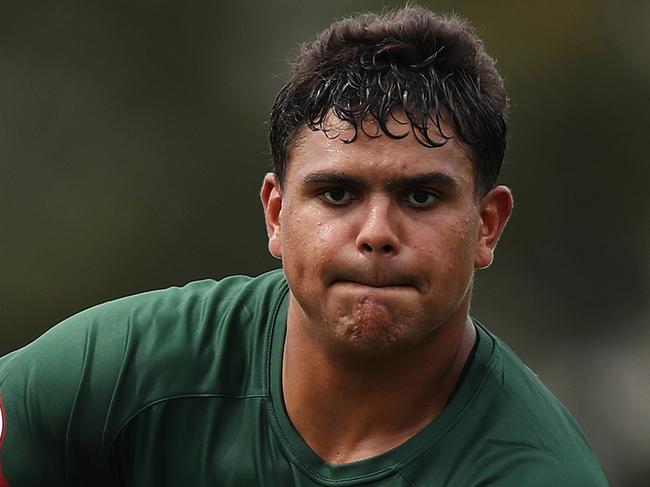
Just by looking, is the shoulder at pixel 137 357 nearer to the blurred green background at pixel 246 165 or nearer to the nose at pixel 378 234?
the nose at pixel 378 234

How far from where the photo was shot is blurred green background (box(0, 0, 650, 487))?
8.41 m

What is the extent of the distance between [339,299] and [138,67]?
6345mm

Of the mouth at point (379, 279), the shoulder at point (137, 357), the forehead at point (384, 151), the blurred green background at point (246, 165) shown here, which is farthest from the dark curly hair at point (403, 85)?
the blurred green background at point (246, 165)

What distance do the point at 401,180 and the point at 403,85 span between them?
22 cm

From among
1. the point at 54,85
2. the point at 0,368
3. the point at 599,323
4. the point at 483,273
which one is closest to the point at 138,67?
the point at 54,85

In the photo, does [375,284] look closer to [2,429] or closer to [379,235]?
[379,235]

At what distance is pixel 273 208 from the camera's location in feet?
11.5

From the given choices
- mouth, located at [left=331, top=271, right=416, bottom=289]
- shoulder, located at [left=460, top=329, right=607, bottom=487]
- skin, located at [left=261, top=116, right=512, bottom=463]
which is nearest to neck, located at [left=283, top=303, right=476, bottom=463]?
skin, located at [left=261, top=116, right=512, bottom=463]

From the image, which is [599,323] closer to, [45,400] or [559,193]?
[559,193]

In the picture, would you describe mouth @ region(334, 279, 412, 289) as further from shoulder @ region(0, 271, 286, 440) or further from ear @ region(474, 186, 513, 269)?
shoulder @ region(0, 271, 286, 440)

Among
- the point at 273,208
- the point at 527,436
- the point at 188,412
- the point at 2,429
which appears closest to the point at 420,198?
the point at 273,208

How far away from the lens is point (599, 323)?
838 centimetres

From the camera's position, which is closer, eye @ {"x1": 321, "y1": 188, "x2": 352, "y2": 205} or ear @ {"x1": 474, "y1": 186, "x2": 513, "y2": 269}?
eye @ {"x1": 321, "y1": 188, "x2": 352, "y2": 205}

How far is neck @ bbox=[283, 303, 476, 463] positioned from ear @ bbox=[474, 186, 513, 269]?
0.43 ft
